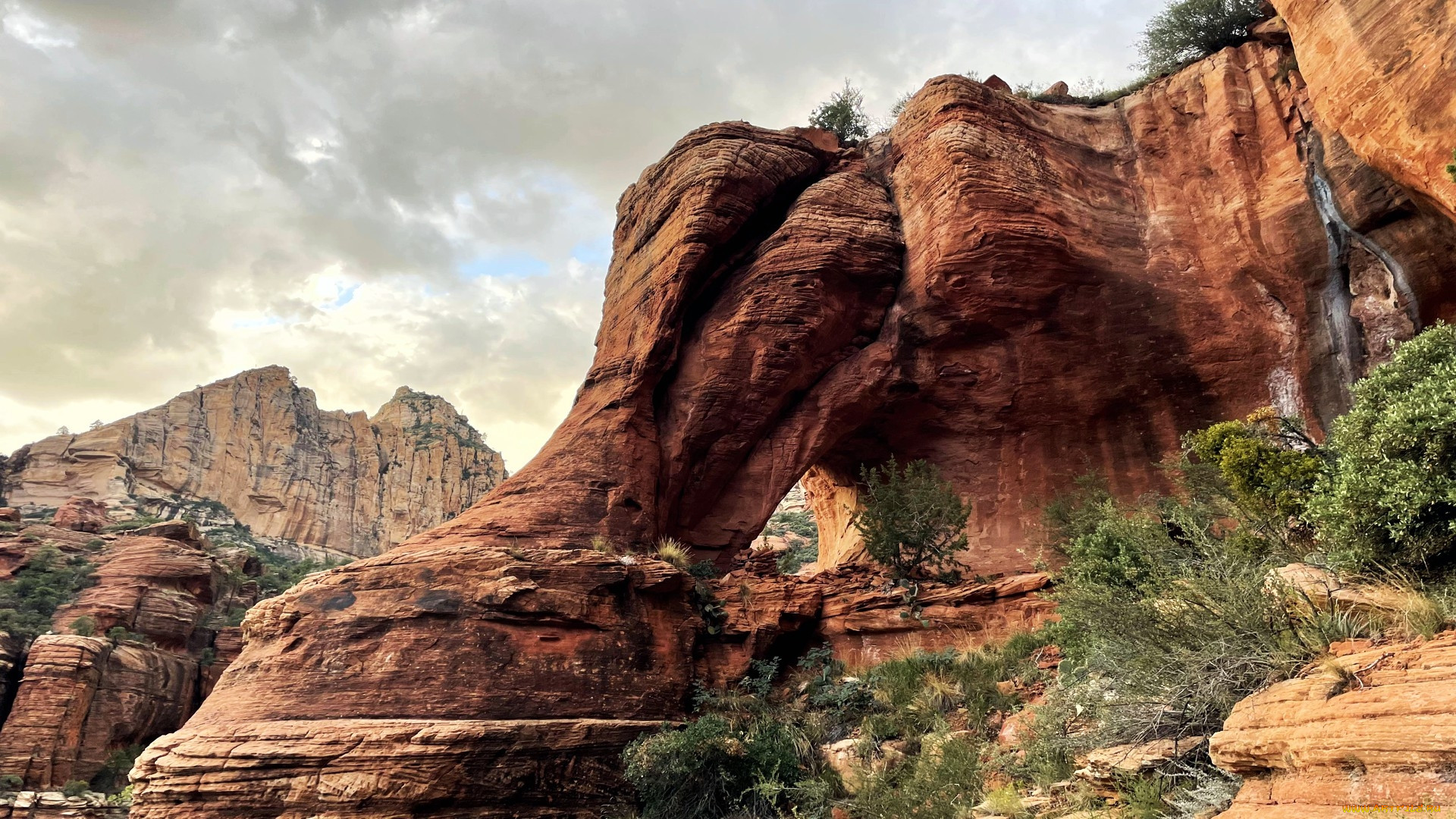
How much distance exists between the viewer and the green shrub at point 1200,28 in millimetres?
17984

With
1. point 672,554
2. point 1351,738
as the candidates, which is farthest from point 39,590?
point 1351,738

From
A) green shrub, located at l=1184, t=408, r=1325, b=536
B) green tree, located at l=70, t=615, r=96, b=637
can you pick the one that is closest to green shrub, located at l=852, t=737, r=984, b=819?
green shrub, located at l=1184, t=408, r=1325, b=536

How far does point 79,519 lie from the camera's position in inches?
1553

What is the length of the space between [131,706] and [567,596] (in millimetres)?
23326

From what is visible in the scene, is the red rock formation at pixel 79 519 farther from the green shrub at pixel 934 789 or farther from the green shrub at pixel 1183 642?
the green shrub at pixel 1183 642

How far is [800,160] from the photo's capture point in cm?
1984

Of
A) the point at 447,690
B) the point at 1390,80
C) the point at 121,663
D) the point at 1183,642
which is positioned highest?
the point at 1390,80

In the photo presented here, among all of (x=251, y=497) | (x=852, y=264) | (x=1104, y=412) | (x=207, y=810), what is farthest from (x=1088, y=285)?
(x=251, y=497)

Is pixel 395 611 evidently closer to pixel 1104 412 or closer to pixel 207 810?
pixel 207 810

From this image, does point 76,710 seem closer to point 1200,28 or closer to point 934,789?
point 934,789

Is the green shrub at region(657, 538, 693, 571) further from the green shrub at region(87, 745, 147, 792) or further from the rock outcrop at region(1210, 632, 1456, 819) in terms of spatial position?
the green shrub at region(87, 745, 147, 792)

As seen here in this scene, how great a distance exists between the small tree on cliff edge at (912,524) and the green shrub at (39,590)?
30824mm

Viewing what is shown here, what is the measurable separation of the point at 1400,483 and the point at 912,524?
9.85 meters

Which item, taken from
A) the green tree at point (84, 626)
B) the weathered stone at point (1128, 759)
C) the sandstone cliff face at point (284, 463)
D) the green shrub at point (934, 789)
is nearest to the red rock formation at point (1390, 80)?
the weathered stone at point (1128, 759)
